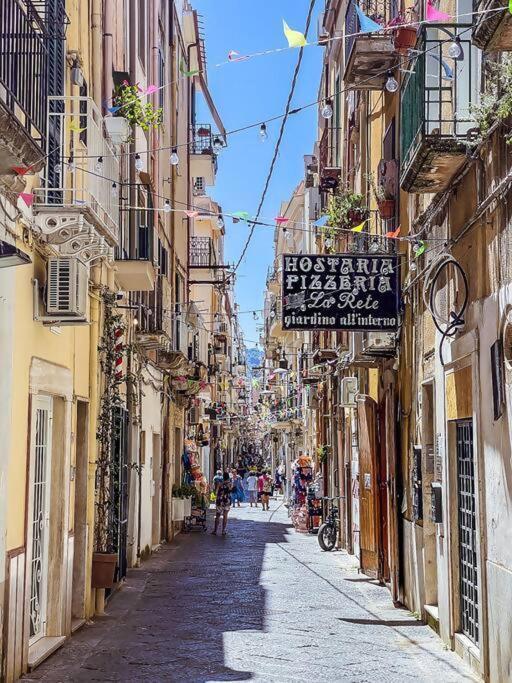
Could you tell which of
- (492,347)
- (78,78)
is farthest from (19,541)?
(78,78)

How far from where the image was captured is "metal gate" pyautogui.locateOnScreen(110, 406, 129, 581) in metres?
14.2

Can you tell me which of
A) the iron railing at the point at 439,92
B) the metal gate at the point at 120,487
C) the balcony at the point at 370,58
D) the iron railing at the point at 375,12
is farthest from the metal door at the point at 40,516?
the iron railing at the point at 375,12

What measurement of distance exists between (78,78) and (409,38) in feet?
14.1

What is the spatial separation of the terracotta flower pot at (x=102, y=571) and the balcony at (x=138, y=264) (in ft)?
13.8

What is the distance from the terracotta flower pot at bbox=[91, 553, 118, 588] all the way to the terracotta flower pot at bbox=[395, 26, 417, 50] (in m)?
7.28

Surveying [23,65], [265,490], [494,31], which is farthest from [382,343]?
[265,490]

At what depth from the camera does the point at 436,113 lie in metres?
10.3

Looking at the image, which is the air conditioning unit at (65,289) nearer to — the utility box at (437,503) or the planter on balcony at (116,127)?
the planter on balcony at (116,127)

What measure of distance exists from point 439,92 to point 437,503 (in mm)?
4191

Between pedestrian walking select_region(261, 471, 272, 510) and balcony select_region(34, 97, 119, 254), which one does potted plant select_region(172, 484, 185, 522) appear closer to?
pedestrian walking select_region(261, 471, 272, 510)

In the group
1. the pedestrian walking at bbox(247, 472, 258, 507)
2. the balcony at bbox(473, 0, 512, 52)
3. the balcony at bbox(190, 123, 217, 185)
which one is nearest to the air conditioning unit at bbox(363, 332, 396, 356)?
the balcony at bbox(473, 0, 512, 52)

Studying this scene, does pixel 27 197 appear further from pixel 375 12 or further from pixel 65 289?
pixel 375 12

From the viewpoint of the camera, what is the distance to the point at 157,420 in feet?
72.2

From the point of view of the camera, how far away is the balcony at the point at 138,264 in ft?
47.1
